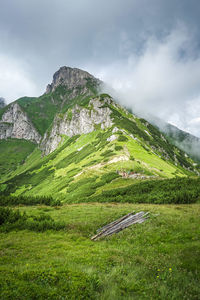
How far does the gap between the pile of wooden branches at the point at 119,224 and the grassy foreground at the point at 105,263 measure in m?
0.74

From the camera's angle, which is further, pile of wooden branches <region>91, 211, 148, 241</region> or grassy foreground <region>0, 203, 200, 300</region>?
pile of wooden branches <region>91, 211, 148, 241</region>

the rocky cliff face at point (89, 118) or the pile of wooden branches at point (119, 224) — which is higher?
the rocky cliff face at point (89, 118)

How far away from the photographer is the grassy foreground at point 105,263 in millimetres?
5781

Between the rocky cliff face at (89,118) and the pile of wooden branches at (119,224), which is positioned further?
the rocky cliff face at (89,118)

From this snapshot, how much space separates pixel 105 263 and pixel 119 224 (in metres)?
6.80

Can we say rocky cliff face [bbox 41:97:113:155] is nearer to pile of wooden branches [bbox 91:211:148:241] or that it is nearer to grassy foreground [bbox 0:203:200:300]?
pile of wooden branches [bbox 91:211:148:241]

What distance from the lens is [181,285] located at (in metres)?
6.37

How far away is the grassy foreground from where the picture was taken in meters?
5.78

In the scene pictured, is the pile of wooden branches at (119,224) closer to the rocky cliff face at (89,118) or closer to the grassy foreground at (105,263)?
the grassy foreground at (105,263)

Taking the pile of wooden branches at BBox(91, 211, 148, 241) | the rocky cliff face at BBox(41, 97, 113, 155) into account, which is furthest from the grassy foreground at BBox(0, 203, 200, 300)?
the rocky cliff face at BBox(41, 97, 113, 155)

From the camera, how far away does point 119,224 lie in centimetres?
1490

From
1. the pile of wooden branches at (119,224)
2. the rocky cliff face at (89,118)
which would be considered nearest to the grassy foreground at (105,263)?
the pile of wooden branches at (119,224)

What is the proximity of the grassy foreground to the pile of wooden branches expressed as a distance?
74cm

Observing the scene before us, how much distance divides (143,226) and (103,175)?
37.7 metres
